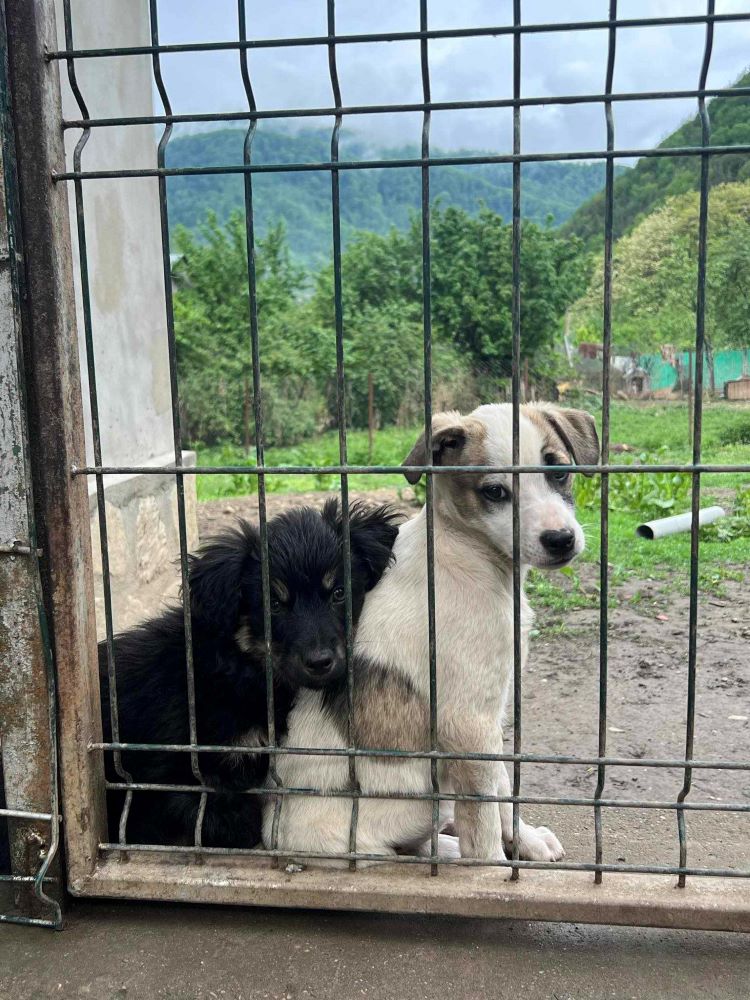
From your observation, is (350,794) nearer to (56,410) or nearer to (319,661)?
(319,661)

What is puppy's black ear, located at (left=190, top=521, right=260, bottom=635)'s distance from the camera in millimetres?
2844

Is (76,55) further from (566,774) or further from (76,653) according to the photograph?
(566,774)

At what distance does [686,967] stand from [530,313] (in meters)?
18.0

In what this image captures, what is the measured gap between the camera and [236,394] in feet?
64.4

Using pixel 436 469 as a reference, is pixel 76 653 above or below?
below

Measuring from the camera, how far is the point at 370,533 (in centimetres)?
301

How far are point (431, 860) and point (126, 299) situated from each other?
149 inches

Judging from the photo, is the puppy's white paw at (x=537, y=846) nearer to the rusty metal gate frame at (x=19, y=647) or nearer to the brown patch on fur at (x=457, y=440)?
the brown patch on fur at (x=457, y=440)

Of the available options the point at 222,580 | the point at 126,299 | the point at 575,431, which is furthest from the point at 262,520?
the point at 126,299

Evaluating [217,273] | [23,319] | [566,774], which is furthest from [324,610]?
[217,273]

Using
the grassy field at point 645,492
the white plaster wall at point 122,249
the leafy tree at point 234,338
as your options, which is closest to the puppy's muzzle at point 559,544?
the grassy field at point 645,492

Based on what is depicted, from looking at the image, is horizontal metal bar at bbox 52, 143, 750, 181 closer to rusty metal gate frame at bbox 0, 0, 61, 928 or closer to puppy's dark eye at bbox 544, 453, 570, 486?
rusty metal gate frame at bbox 0, 0, 61, 928

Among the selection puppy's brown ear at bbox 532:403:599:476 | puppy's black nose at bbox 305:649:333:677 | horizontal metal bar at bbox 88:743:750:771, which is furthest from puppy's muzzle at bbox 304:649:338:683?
puppy's brown ear at bbox 532:403:599:476

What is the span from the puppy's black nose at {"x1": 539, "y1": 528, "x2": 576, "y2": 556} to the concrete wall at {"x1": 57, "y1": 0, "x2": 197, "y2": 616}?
2.50 metres
